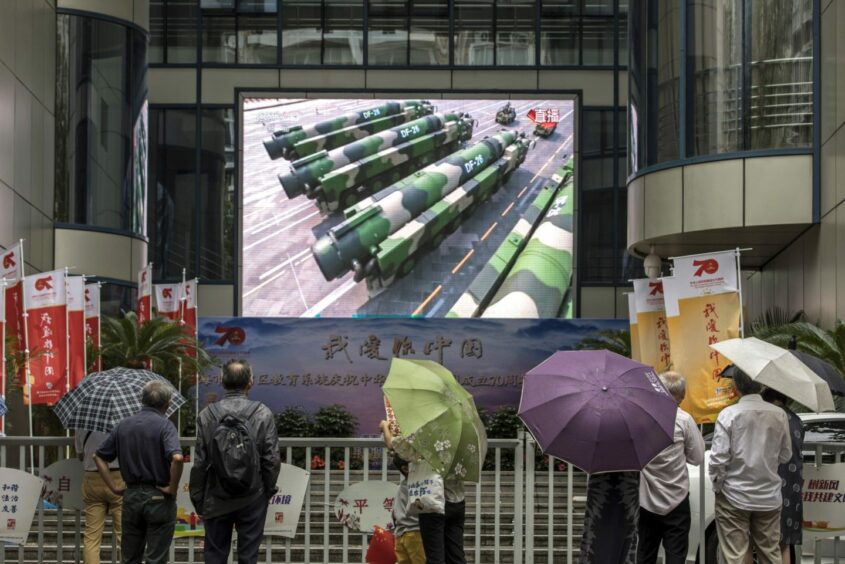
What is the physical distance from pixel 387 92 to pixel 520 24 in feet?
14.0

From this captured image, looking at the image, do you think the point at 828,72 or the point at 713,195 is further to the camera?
the point at 713,195

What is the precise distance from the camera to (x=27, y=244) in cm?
2781

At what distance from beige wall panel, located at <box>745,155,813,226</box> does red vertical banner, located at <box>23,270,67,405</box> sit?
430 inches

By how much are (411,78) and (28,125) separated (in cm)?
1542

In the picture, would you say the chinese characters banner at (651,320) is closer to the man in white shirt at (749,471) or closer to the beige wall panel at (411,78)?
the man in white shirt at (749,471)

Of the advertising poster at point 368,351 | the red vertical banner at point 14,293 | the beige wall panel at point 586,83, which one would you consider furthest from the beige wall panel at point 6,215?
the beige wall panel at point 586,83

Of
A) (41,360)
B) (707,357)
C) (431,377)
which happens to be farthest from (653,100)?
(431,377)

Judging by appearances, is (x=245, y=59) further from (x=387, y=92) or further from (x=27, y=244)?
(x=27, y=244)

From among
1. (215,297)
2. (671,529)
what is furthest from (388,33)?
(671,529)

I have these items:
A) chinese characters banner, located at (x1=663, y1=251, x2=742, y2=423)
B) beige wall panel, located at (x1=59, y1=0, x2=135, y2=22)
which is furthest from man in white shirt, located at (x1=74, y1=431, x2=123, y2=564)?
beige wall panel, located at (x1=59, y1=0, x2=135, y2=22)

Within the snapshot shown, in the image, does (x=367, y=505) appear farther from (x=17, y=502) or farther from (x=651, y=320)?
(x=651, y=320)

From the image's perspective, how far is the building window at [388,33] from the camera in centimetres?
4159

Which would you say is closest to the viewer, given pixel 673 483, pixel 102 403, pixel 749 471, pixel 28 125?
pixel 749 471

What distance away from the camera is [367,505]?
40.6 feet
